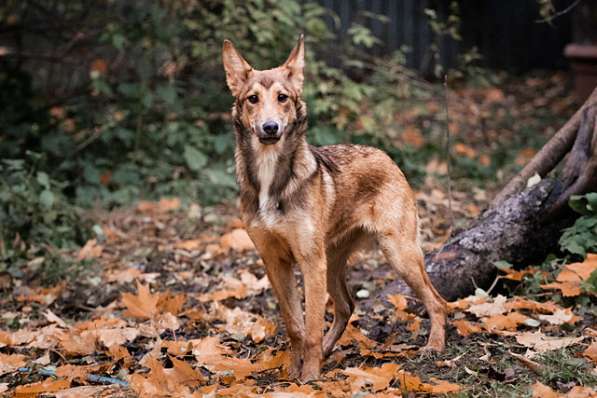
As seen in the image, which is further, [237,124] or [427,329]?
[427,329]

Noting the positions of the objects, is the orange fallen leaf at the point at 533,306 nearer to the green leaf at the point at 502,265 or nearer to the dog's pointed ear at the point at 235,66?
the green leaf at the point at 502,265

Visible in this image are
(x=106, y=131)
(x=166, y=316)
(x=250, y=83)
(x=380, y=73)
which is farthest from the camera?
(x=380, y=73)

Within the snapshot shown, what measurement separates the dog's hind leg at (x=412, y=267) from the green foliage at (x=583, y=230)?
1.07 metres

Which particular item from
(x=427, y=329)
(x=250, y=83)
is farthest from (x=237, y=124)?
(x=427, y=329)

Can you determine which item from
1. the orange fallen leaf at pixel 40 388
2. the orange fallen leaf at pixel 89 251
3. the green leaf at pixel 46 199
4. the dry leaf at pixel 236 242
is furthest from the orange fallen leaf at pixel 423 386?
the green leaf at pixel 46 199

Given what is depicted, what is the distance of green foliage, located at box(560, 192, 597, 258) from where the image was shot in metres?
5.29

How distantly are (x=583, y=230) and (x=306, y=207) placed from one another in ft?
6.70

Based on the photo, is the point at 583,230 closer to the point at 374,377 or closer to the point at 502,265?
the point at 502,265

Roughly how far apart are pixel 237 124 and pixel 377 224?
39.4 inches

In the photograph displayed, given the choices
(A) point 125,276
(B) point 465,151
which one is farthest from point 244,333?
(B) point 465,151

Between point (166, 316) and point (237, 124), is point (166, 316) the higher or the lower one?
the lower one

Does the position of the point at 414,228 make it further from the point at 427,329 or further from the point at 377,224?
the point at 427,329

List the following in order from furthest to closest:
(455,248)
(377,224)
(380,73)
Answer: (380,73) → (455,248) → (377,224)

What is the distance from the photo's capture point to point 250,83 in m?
4.46
